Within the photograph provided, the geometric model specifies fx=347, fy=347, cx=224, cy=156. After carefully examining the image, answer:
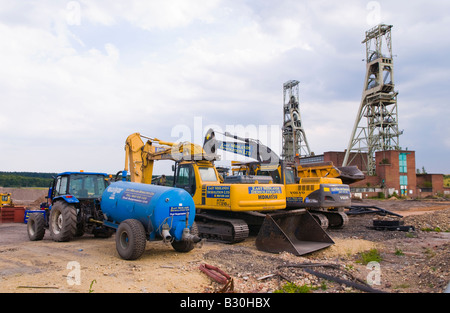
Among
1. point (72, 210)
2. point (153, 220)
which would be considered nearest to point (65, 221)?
point (72, 210)

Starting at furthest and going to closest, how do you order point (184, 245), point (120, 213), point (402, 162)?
point (402, 162) < point (120, 213) < point (184, 245)

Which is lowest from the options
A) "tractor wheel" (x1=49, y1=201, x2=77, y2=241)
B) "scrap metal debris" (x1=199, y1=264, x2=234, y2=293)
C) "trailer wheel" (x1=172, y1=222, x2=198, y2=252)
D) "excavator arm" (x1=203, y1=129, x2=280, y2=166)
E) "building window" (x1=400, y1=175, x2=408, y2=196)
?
"scrap metal debris" (x1=199, y1=264, x2=234, y2=293)

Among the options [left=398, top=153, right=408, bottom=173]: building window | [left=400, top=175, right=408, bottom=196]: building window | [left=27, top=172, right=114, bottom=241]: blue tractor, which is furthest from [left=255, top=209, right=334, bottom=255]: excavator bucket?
[left=398, top=153, right=408, bottom=173]: building window

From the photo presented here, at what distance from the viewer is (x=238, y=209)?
31.8 feet

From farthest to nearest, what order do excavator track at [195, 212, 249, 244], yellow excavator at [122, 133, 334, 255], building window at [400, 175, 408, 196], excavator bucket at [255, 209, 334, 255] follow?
building window at [400, 175, 408, 196]
excavator track at [195, 212, 249, 244]
yellow excavator at [122, 133, 334, 255]
excavator bucket at [255, 209, 334, 255]

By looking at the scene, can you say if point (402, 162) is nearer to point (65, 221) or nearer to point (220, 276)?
point (65, 221)

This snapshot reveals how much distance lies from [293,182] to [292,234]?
184 inches

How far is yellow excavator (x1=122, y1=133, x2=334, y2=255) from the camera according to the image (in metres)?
9.02

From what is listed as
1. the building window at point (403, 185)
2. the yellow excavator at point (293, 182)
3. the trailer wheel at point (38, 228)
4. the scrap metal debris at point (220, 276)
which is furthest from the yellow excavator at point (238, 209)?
the building window at point (403, 185)

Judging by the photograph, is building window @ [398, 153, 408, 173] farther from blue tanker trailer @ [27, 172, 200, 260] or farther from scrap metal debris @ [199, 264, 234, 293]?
scrap metal debris @ [199, 264, 234, 293]

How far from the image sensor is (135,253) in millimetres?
7508

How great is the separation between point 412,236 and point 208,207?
7.01 meters
